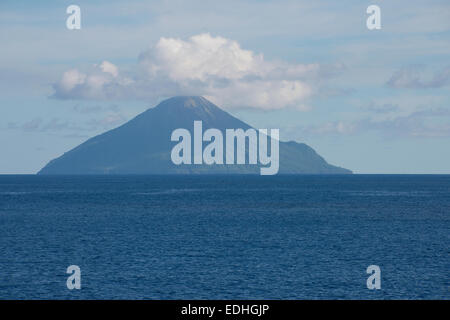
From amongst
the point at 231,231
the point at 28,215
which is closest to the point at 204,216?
the point at 231,231

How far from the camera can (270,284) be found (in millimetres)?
57406

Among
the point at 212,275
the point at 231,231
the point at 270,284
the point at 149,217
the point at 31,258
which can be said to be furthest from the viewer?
the point at 149,217

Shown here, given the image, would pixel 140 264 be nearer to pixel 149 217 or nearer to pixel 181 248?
pixel 181 248

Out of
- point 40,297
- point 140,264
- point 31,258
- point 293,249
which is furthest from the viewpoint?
point 293,249

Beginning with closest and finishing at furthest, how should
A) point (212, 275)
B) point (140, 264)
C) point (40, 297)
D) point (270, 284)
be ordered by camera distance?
point (40, 297), point (270, 284), point (212, 275), point (140, 264)

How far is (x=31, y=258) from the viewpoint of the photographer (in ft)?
239
